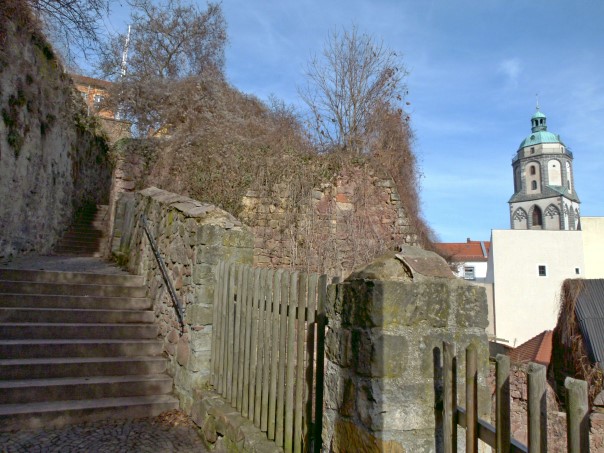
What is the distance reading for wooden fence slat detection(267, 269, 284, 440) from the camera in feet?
9.96

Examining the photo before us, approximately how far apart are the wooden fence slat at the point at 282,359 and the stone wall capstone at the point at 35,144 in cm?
748

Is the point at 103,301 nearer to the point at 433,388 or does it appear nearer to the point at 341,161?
the point at 433,388

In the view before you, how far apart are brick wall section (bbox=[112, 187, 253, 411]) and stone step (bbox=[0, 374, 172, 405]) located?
26 cm

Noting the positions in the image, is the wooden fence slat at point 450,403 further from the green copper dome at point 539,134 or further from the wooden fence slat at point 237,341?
the green copper dome at point 539,134

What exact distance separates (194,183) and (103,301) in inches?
184

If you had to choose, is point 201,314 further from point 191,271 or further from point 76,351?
point 76,351

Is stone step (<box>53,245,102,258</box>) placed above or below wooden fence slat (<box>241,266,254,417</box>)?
above

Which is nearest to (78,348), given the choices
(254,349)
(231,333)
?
(231,333)

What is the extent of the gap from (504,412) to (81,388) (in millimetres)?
4425

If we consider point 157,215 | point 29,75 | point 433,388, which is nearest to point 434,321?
point 433,388

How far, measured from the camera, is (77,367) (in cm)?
482

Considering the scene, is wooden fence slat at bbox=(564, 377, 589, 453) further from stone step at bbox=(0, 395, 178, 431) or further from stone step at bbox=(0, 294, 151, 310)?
stone step at bbox=(0, 294, 151, 310)

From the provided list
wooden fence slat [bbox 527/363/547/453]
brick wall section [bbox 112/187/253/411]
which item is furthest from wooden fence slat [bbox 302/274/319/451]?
brick wall section [bbox 112/187/253/411]

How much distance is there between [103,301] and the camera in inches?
239
